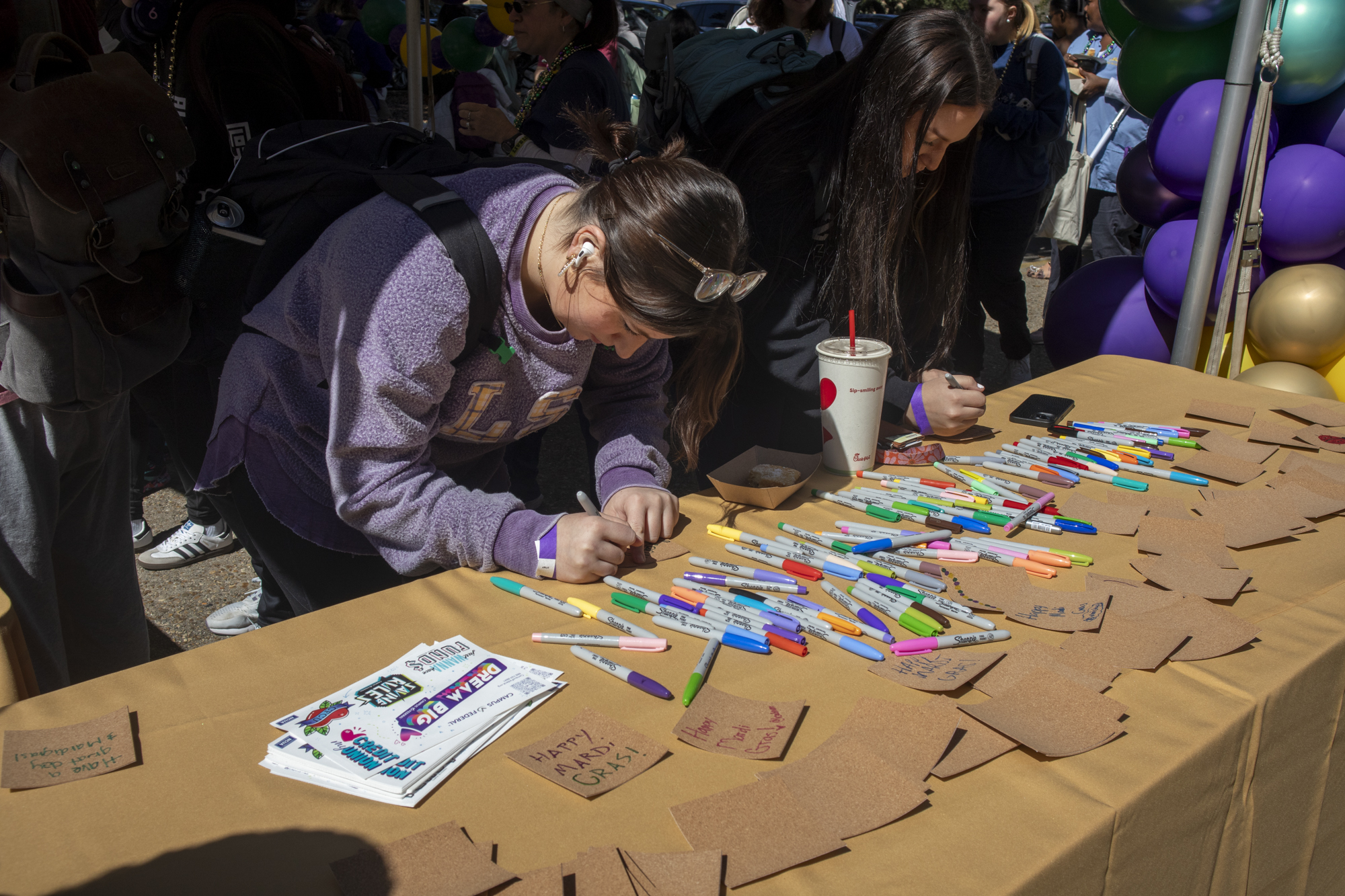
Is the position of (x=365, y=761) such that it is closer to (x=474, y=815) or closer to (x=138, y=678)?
(x=474, y=815)

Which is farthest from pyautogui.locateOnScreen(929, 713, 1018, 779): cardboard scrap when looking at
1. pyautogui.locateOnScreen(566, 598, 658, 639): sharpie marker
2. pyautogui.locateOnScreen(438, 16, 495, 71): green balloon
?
pyautogui.locateOnScreen(438, 16, 495, 71): green balloon

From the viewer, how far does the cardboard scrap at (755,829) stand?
0.81 meters

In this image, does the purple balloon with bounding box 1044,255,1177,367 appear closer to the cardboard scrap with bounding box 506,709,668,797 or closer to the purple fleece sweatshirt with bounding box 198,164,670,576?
the purple fleece sweatshirt with bounding box 198,164,670,576

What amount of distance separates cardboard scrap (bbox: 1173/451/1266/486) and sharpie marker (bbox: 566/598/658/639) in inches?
45.3

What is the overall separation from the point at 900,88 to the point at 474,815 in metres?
1.49

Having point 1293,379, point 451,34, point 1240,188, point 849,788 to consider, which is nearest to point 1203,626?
point 849,788

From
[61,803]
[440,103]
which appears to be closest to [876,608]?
[61,803]

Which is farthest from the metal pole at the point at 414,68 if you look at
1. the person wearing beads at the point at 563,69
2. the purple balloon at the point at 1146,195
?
the purple balloon at the point at 1146,195

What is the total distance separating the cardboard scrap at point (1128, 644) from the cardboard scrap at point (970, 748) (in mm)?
219

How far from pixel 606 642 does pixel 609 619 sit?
0.17 ft

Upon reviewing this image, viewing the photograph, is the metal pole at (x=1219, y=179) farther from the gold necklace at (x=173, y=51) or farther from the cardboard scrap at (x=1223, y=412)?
the gold necklace at (x=173, y=51)

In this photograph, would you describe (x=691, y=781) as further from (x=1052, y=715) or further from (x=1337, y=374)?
(x=1337, y=374)

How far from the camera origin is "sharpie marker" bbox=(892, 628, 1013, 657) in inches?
45.1

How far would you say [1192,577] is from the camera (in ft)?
4.27
